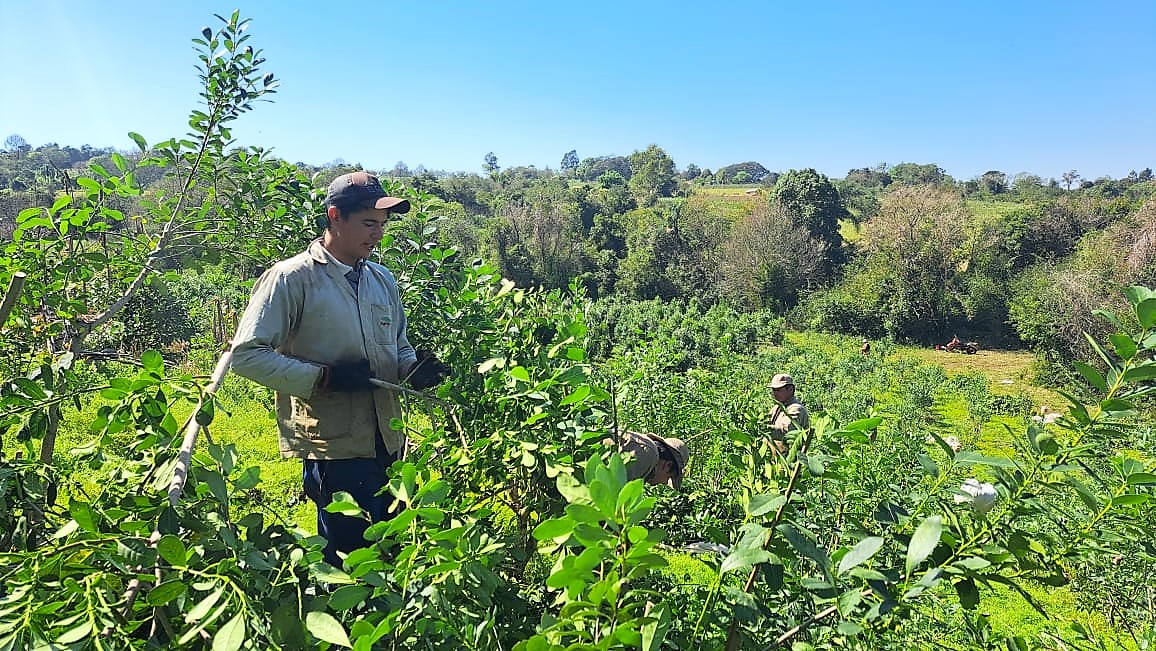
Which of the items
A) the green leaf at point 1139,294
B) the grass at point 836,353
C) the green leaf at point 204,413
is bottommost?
the grass at point 836,353

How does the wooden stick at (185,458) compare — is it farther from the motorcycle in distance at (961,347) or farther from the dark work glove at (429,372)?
the motorcycle in distance at (961,347)

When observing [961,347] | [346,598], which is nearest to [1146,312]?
[346,598]

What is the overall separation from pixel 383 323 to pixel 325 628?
5.77 feet

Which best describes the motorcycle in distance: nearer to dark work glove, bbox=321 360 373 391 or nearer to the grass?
the grass

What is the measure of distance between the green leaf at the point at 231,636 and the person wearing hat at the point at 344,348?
55.1 inches

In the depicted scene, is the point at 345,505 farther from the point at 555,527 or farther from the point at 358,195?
the point at 358,195

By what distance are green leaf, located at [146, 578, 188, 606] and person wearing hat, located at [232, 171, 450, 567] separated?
131 cm

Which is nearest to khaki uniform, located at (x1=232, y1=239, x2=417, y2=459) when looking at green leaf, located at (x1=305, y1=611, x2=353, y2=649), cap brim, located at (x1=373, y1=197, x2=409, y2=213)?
cap brim, located at (x1=373, y1=197, x2=409, y2=213)

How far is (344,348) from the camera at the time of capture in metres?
2.32

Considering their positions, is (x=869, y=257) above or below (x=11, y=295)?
below

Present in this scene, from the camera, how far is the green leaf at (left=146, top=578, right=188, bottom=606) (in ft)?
2.51

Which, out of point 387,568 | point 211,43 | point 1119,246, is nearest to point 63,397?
point 387,568

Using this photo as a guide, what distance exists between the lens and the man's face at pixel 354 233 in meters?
2.38

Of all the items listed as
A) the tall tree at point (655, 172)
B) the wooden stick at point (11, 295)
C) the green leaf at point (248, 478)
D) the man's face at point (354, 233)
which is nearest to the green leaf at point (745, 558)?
the green leaf at point (248, 478)
